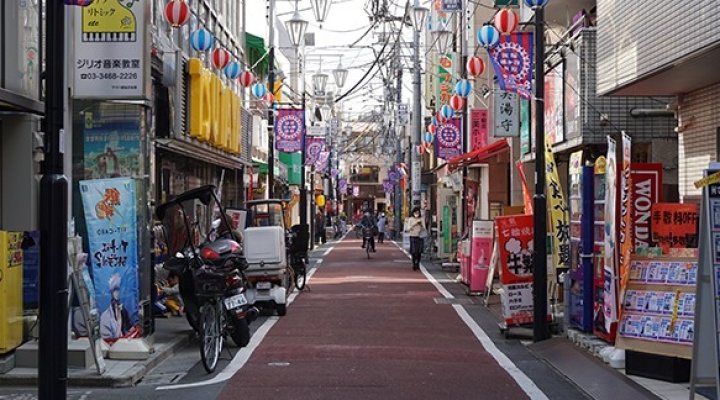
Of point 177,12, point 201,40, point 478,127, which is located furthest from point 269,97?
point 177,12

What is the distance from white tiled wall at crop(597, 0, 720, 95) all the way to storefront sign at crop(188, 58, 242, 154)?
7.78 m

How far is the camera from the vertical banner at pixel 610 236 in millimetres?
11609

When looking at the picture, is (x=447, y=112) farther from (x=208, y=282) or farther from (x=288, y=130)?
(x=208, y=282)

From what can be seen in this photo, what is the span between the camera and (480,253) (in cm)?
2172

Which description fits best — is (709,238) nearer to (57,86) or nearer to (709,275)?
(709,275)

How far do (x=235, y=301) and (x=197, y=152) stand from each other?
8.63m

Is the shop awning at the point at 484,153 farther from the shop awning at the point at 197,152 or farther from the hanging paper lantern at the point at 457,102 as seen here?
the shop awning at the point at 197,152

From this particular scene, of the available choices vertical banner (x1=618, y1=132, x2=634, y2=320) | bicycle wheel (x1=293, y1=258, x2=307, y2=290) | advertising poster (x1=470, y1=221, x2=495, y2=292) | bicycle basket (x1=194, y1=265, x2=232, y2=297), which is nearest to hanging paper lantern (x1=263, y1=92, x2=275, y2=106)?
bicycle wheel (x1=293, y1=258, x2=307, y2=290)

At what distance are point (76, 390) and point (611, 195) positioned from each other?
677 centimetres

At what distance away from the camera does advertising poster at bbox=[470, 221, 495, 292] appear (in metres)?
21.7

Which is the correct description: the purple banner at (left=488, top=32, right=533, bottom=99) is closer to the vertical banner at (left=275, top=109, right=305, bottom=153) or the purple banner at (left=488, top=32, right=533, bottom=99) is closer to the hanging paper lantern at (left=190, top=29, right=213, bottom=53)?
the hanging paper lantern at (left=190, top=29, right=213, bottom=53)

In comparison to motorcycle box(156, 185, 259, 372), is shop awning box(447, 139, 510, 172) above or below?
above

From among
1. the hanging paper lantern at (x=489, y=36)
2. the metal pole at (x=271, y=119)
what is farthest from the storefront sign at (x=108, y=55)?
the metal pole at (x=271, y=119)

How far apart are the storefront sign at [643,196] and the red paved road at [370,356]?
246 cm
